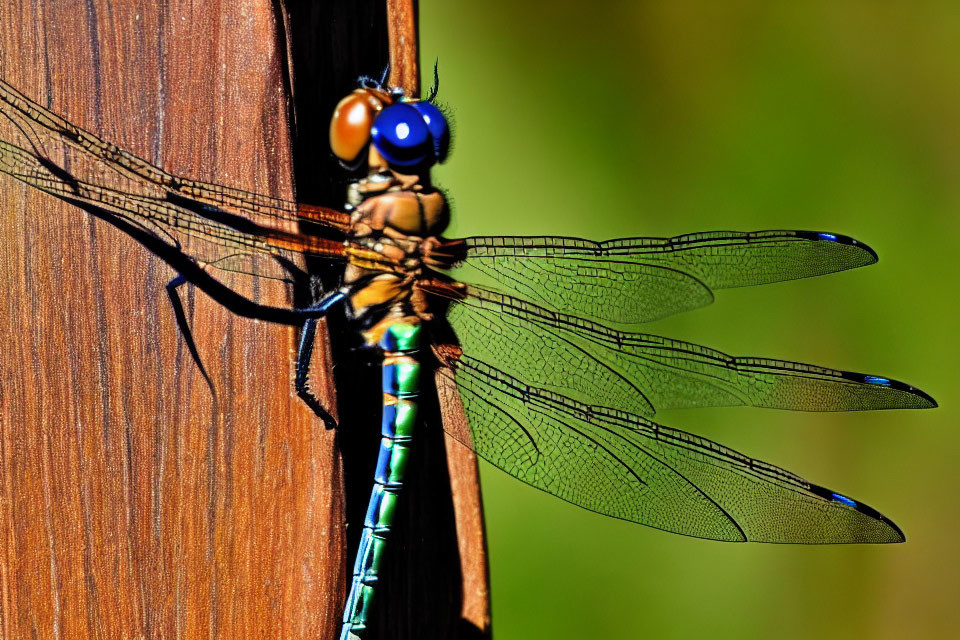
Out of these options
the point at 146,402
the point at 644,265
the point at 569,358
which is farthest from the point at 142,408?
the point at 644,265

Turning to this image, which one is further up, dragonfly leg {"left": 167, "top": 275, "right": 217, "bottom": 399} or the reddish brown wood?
the reddish brown wood

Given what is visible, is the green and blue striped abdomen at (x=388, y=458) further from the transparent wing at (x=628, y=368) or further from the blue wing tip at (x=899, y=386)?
the blue wing tip at (x=899, y=386)

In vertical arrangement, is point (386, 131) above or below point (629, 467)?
above

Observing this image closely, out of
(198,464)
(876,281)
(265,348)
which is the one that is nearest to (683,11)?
(876,281)

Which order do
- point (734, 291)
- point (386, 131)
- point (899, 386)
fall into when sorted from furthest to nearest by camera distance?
1. point (734, 291)
2. point (899, 386)
3. point (386, 131)

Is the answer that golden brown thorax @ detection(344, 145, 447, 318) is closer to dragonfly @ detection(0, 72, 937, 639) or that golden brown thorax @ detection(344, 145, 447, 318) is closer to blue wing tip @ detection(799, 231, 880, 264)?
dragonfly @ detection(0, 72, 937, 639)

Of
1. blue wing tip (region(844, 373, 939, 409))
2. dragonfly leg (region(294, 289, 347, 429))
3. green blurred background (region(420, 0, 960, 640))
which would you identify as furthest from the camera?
green blurred background (region(420, 0, 960, 640))

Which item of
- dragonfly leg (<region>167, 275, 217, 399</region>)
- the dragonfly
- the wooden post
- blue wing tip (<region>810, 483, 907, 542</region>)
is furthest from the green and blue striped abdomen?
blue wing tip (<region>810, 483, 907, 542</region>)

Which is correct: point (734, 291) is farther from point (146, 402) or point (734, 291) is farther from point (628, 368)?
point (146, 402)
